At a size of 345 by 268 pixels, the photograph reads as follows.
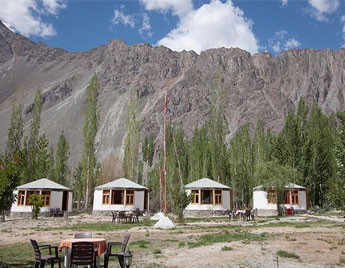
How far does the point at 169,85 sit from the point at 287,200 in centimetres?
8434

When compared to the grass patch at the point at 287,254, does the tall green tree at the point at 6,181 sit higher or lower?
higher

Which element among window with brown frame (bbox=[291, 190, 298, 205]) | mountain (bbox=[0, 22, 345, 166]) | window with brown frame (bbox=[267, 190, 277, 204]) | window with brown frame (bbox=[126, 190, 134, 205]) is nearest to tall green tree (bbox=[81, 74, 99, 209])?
window with brown frame (bbox=[126, 190, 134, 205])

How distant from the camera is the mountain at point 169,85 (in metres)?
91.2

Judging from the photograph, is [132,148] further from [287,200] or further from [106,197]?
[287,200]

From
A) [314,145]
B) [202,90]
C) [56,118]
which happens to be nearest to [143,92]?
[202,90]

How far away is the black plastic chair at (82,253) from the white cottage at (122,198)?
2181 cm

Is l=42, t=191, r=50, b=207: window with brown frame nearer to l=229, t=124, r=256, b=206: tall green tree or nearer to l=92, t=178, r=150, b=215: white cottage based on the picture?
l=92, t=178, r=150, b=215: white cottage

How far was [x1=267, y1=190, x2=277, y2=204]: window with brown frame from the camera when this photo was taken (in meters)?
27.3

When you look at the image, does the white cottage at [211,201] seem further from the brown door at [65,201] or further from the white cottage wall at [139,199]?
the brown door at [65,201]

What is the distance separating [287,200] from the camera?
28.8 metres

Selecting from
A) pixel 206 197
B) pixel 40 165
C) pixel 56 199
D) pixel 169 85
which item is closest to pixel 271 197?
pixel 206 197

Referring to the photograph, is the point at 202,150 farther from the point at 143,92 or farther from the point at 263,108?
the point at 143,92

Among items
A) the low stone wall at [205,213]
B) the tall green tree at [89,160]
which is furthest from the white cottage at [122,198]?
the tall green tree at [89,160]

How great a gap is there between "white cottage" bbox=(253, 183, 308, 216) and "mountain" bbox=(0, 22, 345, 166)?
5122cm
